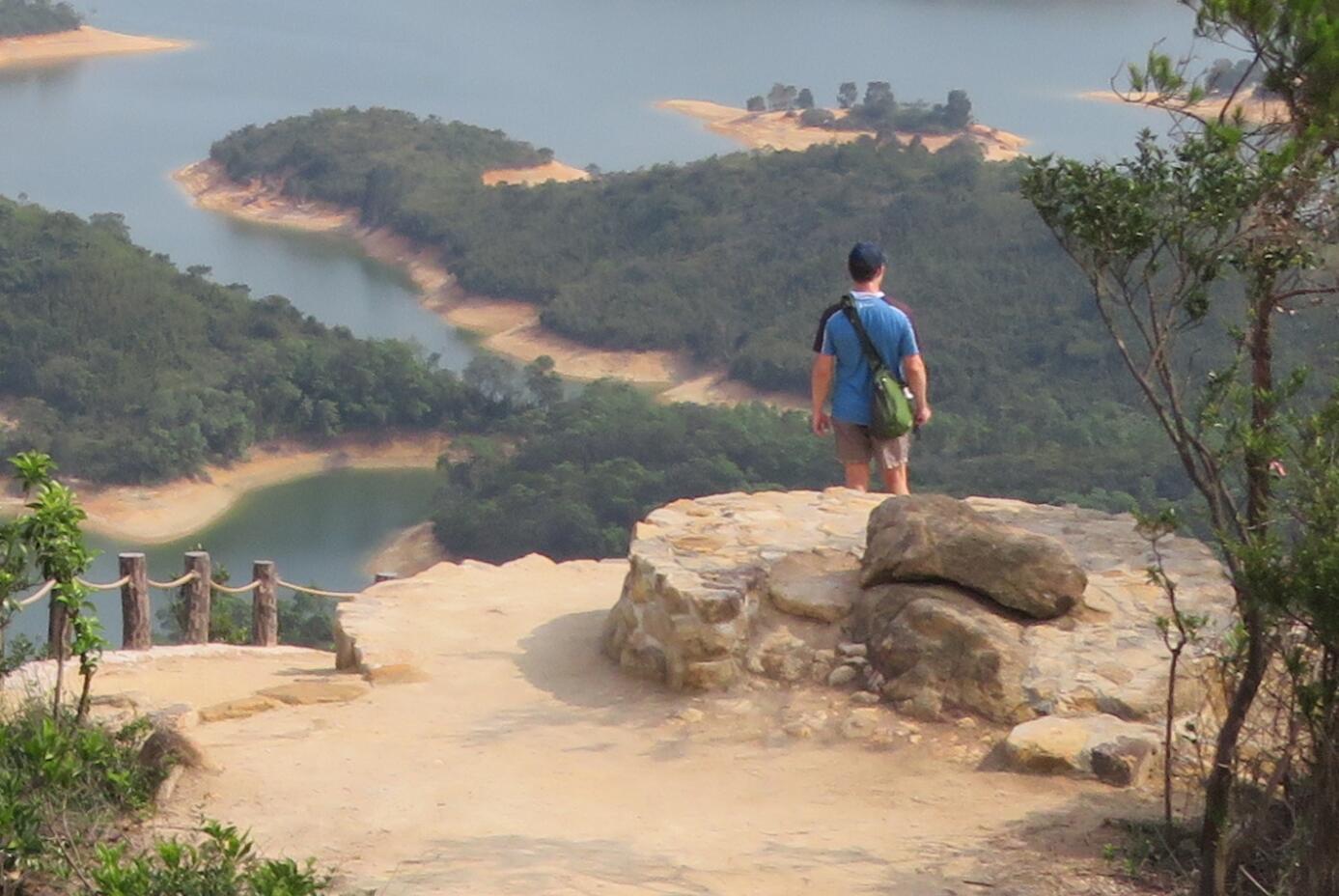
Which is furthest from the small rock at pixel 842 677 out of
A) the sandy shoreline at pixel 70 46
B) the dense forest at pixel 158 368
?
the sandy shoreline at pixel 70 46

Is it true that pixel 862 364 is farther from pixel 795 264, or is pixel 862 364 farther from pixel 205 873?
pixel 795 264

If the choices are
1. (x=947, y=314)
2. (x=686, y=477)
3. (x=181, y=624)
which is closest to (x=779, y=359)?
(x=947, y=314)

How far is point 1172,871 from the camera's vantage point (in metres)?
4.53

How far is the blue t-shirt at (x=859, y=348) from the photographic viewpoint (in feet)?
22.3

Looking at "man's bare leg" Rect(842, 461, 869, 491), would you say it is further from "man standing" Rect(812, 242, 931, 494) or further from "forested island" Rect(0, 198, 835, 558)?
"forested island" Rect(0, 198, 835, 558)

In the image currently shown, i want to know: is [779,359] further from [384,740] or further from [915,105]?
[384,740]

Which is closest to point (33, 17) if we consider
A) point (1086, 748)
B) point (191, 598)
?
point (191, 598)

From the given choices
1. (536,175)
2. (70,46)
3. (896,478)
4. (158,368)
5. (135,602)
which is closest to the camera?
(896,478)

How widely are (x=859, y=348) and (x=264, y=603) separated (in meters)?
3.77

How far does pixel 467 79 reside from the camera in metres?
67.6

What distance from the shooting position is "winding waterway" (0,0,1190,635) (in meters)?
48.7

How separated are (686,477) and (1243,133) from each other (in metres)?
22.9

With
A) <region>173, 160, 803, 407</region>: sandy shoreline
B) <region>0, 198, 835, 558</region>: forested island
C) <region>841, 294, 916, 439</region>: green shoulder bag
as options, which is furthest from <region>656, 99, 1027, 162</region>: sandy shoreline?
<region>841, 294, 916, 439</region>: green shoulder bag

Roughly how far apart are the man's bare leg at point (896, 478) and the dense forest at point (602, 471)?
630 inches
